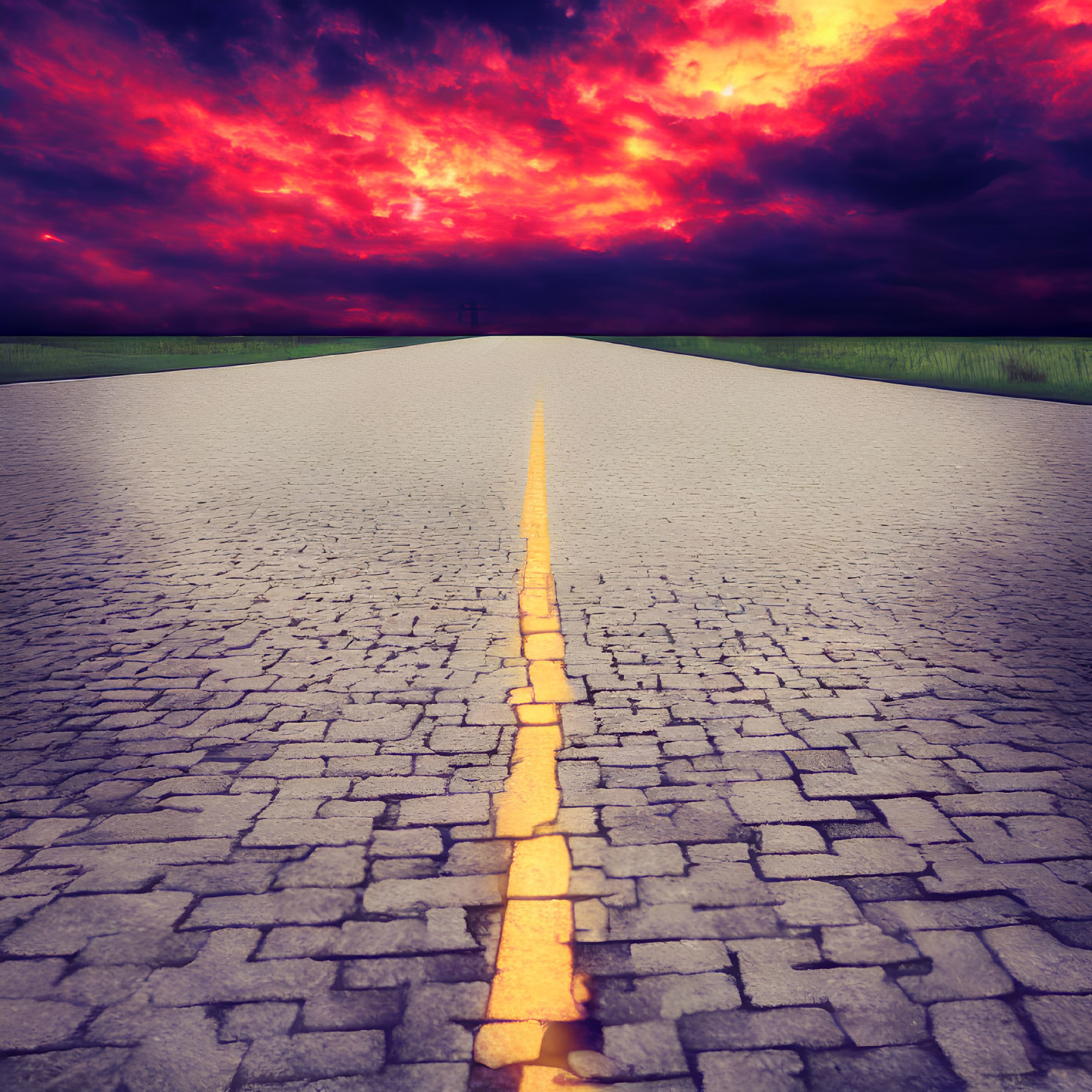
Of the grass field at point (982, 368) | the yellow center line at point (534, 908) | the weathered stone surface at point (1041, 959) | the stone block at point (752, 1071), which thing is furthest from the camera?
the grass field at point (982, 368)

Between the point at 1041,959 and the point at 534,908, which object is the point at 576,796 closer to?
the point at 534,908

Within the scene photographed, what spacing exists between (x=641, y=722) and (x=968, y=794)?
4.06 ft

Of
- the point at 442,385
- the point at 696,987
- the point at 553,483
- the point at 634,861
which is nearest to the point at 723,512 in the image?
the point at 553,483

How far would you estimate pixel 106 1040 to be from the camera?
81.9 inches

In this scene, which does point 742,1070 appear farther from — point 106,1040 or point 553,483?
point 553,483

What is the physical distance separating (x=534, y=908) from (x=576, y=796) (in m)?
0.66

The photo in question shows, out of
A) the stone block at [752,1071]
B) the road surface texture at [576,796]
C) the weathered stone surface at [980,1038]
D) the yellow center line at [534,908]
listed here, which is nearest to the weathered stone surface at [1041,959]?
the road surface texture at [576,796]

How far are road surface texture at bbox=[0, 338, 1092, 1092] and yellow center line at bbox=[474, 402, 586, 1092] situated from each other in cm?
5

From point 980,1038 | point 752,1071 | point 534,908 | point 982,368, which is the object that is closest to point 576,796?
point 534,908

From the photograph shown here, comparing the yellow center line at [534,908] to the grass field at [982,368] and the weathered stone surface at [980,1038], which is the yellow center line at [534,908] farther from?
the grass field at [982,368]

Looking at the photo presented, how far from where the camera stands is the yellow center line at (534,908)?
6.86 ft

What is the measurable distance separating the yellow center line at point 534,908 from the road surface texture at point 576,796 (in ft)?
0.18

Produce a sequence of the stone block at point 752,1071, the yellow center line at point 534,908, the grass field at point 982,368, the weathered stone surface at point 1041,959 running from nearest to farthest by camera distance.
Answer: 1. the stone block at point 752,1071
2. the yellow center line at point 534,908
3. the weathered stone surface at point 1041,959
4. the grass field at point 982,368

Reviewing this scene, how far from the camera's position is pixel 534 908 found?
2.55 metres
